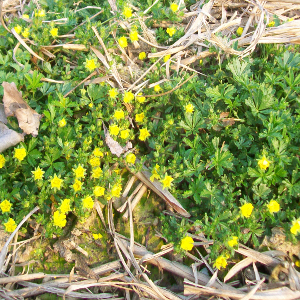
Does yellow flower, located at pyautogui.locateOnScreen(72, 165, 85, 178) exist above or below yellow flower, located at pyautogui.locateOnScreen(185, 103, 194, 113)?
below

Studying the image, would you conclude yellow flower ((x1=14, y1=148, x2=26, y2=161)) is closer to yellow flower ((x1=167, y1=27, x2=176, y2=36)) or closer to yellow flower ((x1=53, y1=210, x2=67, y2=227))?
yellow flower ((x1=53, y1=210, x2=67, y2=227))

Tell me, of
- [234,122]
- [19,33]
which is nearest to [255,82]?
[234,122]

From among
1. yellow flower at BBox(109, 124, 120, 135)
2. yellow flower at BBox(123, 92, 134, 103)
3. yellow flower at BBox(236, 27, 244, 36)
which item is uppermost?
yellow flower at BBox(236, 27, 244, 36)

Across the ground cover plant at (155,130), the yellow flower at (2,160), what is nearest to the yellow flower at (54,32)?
the ground cover plant at (155,130)

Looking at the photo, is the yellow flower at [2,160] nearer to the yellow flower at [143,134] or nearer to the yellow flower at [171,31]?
the yellow flower at [143,134]

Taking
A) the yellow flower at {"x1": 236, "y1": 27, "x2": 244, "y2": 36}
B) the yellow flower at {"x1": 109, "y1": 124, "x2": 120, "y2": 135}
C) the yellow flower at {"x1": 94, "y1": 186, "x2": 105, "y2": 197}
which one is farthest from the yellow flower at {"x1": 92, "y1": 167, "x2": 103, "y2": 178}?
the yellow flower at {"x1": 236, "y1": 27, "x2": 244, "y2": 36}

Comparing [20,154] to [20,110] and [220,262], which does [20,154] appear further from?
[220,262]
